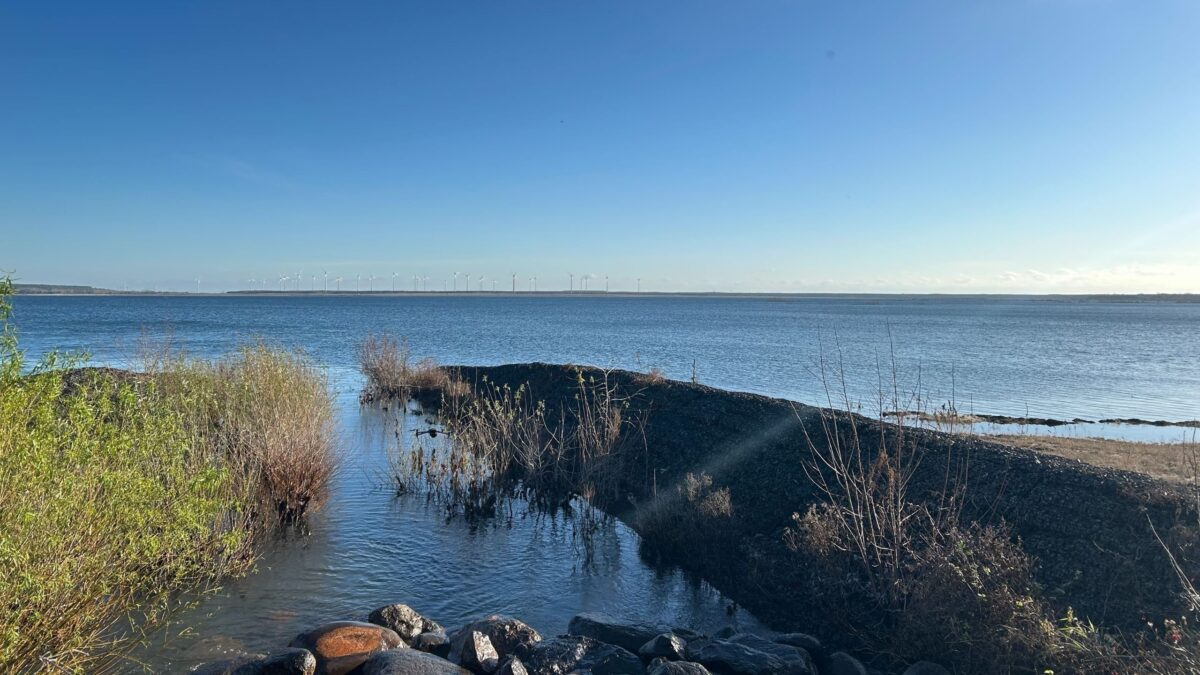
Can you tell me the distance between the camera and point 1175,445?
52.9ft

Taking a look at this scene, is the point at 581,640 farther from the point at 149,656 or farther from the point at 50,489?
the point at 50,489

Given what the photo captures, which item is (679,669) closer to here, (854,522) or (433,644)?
(433,644)

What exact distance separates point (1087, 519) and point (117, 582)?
10.1 meters

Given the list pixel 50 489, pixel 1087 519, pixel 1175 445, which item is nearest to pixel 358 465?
pixel 50 489

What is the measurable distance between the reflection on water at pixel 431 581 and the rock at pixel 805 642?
3.42ft

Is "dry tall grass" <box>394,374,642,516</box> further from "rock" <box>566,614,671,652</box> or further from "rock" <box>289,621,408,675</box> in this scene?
"rock" <box>289,621,408,675</box>

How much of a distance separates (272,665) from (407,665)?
46.5 inches

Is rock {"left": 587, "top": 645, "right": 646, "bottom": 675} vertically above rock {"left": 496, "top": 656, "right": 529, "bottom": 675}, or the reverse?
rock {"left": 496, "top": 656, "right": 529, "bottom": 675}

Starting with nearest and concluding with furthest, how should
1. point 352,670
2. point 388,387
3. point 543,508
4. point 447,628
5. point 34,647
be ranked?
point 34,647 → point 352,670 → point 447,628 → point 543,508 → point 388,387

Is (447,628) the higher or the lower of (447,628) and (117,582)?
the lower

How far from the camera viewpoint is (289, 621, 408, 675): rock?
22.2ft

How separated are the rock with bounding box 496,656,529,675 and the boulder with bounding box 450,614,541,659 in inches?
17.5

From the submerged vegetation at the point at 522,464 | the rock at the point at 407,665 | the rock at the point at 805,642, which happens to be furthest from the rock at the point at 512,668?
the submerged vegetation at the point at 522,464

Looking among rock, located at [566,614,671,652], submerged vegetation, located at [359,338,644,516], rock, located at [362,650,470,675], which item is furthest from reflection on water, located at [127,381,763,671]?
rock, located at [362,650,470,675]
